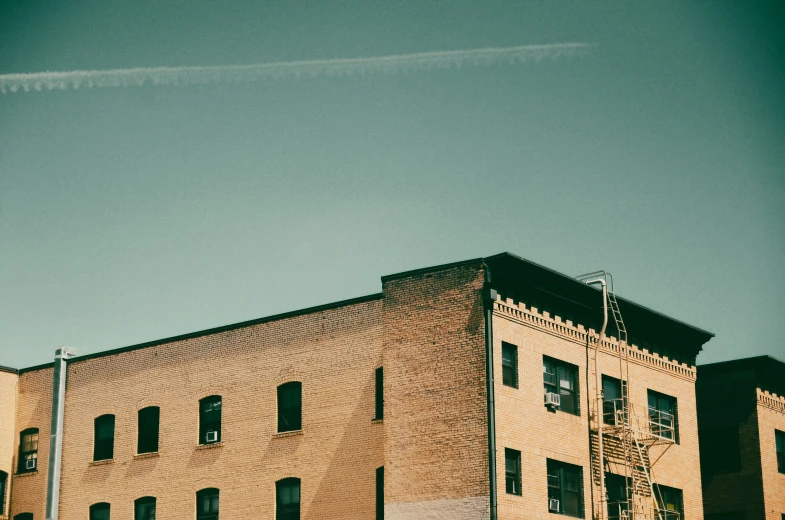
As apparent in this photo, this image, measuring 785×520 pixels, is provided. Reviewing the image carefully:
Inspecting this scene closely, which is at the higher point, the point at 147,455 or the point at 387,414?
the point at 387,414

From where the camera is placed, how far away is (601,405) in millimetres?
36625

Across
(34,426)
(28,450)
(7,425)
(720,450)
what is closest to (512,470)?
(720,450)

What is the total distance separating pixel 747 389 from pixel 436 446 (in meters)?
16.3

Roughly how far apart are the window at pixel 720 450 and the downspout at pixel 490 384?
15.6 metres

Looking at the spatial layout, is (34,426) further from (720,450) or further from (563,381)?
(720,450)

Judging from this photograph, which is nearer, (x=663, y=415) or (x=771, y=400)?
(x=663, y=415)

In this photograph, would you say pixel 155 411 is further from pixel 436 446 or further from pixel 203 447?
pixel 436 446

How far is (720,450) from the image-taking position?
45.2m

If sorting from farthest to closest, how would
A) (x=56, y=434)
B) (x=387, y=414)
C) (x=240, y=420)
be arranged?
(x=56, y=434) < (x=240, y=420) < (x=387, y=414)

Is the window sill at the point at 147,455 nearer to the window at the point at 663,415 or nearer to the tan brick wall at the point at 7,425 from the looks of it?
the tan brick wall at the point at 7,425

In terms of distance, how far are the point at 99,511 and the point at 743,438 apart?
23528 mm

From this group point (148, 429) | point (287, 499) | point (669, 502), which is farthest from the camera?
point (148, 429)

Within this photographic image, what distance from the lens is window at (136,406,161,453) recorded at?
134 feet

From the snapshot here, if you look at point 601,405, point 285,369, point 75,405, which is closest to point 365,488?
point 285,369
